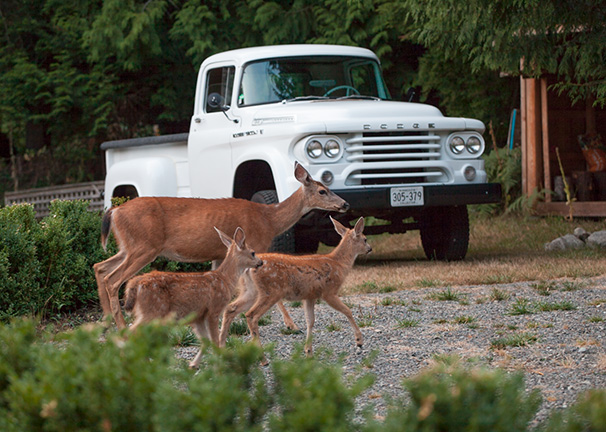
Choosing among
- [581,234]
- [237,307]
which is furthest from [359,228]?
[581,234]

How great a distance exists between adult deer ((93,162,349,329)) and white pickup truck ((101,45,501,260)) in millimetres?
1631

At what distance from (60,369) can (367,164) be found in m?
7.65

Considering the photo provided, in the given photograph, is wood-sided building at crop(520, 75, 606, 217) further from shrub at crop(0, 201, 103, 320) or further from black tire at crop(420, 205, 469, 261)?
shrub at crop(0, 201, 103, 320)

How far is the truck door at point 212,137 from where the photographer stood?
11.1 m

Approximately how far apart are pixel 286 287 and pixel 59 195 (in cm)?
1427

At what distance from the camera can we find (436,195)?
→ 1049 centimetres

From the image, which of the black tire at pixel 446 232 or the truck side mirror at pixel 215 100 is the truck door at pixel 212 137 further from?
the black tire at pixel 446 232

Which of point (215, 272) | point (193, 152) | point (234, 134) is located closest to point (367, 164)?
point (234, 134)

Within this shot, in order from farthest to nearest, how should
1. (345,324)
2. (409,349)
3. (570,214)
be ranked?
(570,214) < (345,324) < (409,349)

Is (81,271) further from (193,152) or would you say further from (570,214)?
(570,214)

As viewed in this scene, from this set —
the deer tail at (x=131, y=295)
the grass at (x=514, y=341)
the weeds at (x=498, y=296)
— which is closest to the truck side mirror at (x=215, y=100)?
the weeds at (x=498, y=296)

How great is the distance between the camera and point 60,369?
3.00 meters

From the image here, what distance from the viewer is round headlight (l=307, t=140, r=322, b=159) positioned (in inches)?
405

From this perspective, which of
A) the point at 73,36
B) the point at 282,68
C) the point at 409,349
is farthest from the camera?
the point at 73,36
